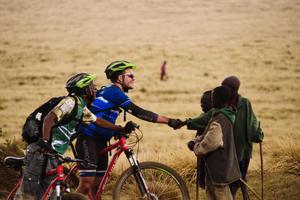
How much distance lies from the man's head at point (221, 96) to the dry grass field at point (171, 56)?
114 inches

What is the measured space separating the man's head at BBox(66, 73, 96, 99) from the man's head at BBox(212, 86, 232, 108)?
1.32m

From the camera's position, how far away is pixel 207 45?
185ft

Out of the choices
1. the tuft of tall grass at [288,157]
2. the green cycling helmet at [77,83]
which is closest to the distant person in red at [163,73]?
the tuft of tall grass at [288,157]

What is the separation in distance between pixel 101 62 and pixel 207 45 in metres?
11.6

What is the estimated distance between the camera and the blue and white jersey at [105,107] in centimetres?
669

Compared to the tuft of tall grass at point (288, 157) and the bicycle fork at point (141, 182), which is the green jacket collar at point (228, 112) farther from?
the tuft of tall grass at point (288, 157)

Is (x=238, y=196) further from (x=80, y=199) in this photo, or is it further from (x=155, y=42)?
(x=155, y=42)

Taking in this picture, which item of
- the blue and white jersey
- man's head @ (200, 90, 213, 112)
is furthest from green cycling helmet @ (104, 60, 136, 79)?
man's head @ (200, 90, 213, 112)

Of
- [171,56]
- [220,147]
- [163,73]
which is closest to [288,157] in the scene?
[220,147]

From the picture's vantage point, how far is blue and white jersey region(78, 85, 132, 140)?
6.69 meters

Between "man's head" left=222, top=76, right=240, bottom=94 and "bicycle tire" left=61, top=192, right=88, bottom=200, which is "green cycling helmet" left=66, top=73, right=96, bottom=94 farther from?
"man's head" left=222, top=76, right=240, bottom=94

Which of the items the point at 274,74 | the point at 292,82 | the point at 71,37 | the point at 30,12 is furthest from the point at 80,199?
the point at 30,12

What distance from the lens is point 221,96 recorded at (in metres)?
6.09

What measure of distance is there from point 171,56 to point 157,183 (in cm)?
4535
